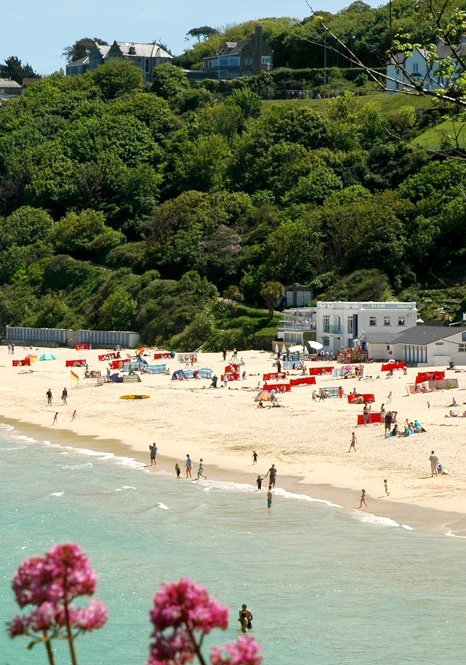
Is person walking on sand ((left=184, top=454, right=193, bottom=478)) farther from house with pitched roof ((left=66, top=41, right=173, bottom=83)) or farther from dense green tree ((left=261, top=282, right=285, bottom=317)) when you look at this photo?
house with pitched roof ((left=66, top=41, right=173, bottom=83))

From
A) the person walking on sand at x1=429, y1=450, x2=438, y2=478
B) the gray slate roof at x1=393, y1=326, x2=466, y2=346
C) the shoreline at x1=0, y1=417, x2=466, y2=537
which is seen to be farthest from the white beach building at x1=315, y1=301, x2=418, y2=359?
the person walking on sand at x1=429, y1=450, x2=438, y2=478

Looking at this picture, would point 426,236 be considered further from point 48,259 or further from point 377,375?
point 48,259

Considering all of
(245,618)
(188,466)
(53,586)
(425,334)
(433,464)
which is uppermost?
(425,334)

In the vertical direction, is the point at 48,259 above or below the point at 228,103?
below

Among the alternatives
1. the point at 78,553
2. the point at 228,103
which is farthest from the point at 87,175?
the point at 78,553

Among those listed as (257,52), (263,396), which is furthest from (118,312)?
(257,52)

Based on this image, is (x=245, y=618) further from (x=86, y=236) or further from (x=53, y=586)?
(x=86, y=236)

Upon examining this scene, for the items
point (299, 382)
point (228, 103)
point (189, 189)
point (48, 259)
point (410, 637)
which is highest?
point (228, 103)
